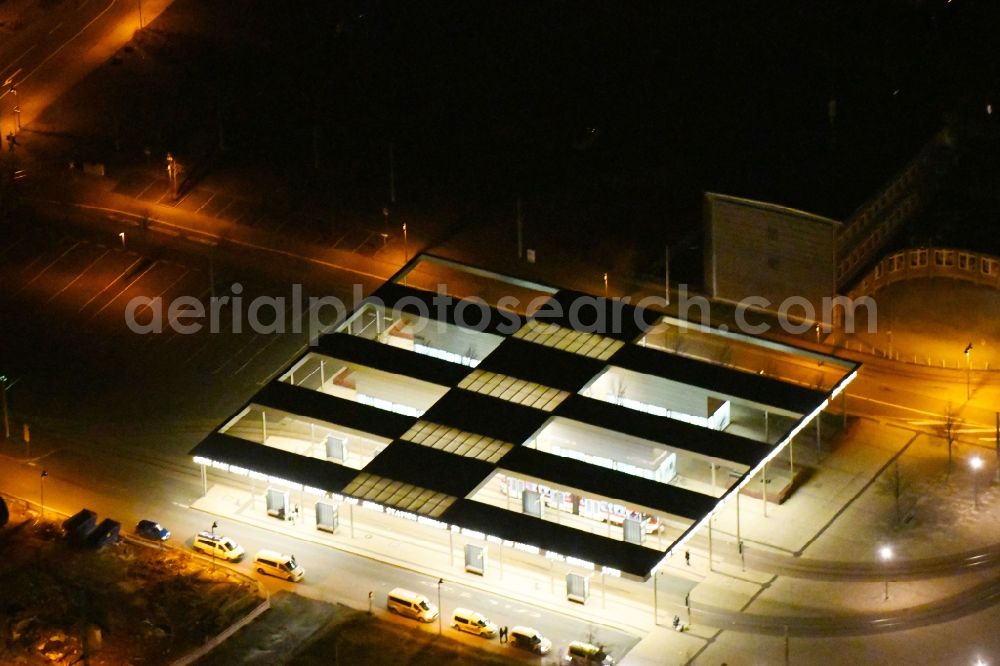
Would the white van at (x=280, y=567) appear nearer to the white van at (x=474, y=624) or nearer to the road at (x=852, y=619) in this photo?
the white van at (x=474, y=624)

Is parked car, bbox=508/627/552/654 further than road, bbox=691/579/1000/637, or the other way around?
road, bbox=691/579/1000/637

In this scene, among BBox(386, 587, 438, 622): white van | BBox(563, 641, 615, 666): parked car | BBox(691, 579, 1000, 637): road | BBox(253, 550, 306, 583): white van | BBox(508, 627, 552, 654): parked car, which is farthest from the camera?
BBox(253, 550, 306, 583): white van

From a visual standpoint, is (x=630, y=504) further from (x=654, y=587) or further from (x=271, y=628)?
(x=271, y=628)

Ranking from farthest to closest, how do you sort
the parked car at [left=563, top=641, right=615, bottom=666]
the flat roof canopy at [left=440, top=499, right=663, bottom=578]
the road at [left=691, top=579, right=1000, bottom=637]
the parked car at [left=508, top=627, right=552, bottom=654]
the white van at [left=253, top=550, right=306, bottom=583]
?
the white van at [left=253, top=550, right=306, bottom=583] < the flat roof canopy at [left=440, top=499, right=663, bottom=578] < the road at [left=691, top=579, right=1000, bottom=637] < the parked car at [left=508, top=627, right=552, bottom=654] < the parked car at [left=563, top=641, right=615, bottom=666]

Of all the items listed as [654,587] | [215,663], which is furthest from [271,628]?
[654,587]

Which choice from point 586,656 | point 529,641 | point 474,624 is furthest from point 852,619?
point 474,624

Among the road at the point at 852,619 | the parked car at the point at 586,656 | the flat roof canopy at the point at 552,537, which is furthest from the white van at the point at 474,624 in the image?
the road at the point at 852,619

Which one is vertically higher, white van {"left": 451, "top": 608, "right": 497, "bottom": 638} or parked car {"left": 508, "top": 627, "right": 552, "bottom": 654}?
white van {"left": 451, "top": 608, "right": 497, "bottom": 638}

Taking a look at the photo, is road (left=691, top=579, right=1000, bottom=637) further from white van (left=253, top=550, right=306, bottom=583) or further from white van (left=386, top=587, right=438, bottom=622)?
white van (left=253, top=550, right=306, bottom=583)

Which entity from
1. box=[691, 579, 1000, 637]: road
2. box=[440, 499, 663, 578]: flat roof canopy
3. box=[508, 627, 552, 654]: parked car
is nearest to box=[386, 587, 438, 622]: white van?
box=[508, 627, 552, 654]: parked car
